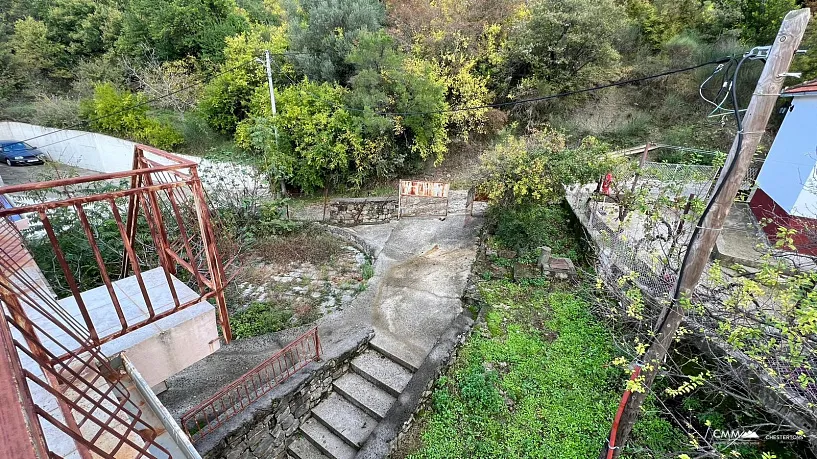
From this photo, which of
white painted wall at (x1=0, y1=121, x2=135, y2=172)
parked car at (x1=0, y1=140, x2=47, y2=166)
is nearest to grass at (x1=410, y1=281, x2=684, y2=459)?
white painted wall at (x1=0, y1=121, x2=135, y2=172)

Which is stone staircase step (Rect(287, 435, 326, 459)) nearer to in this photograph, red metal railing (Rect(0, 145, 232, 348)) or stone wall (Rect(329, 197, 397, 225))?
red metal railing (Rect(0, 145, 232, 348))

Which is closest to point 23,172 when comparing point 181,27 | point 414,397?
point 181,27

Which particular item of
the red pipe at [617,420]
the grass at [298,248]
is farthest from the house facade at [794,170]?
the grass at [298,248]

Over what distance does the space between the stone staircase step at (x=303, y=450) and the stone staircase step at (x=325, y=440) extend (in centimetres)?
7

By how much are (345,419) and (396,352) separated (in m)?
1.40

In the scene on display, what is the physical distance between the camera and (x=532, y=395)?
6023 mm

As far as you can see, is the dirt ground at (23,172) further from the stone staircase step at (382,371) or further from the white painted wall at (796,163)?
the white painted wall at (796,163)

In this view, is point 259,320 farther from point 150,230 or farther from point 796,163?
point 796,163

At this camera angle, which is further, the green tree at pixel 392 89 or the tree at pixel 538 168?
the green tree at pixel 392 89

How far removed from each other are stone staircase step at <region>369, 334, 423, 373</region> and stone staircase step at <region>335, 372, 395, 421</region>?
58cm

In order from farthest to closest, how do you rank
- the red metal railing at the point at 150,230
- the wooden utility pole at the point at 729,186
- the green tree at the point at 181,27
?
the green tree at the point at 181,27
the wooden utility pole at the point at 729,186
the red metal railing at the point at 150,230

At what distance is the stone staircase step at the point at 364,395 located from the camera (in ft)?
19.2

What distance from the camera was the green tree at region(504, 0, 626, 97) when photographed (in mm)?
14508

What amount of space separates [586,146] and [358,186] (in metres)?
8.83
